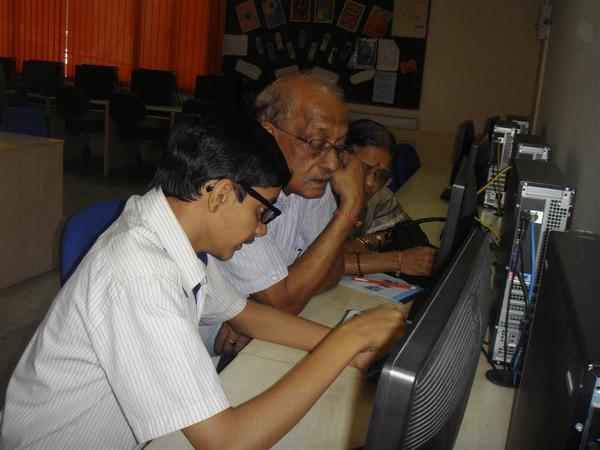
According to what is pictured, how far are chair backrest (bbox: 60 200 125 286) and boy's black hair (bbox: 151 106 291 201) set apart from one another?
0.36m

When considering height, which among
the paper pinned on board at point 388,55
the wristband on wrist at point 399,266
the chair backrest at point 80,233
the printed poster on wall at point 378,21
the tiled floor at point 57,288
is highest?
the printed poster on wall at point 378,21

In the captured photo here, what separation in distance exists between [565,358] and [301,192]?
1.16 metres

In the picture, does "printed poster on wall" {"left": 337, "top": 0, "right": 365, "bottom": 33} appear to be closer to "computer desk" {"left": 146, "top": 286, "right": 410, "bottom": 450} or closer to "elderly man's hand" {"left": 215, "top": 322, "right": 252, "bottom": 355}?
"elderly man's hand" {"left": 215, "top": 322, "right": 252, "bottom": 355}

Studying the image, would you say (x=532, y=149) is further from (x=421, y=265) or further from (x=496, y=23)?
(x=496, y=23)

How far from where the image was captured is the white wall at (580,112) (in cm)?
149

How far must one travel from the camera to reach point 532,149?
207cm

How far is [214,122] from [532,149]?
1451mm

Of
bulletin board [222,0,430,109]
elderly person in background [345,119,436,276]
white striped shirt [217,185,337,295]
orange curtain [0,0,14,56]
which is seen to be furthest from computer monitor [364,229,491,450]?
orange curtain [0,0,14,56]

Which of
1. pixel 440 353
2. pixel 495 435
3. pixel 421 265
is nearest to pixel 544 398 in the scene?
pixel 440 353

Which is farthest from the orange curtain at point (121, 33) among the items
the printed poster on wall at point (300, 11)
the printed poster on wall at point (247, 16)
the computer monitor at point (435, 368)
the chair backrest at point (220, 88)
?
the computer monitor at point (435, 368)

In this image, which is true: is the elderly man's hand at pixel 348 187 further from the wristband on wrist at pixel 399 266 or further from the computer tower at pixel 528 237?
the computer tower at pixel 528 237

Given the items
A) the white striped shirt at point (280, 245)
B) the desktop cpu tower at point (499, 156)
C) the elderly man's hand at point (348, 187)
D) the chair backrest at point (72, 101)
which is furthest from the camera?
the chair backrest at point (72, 101)

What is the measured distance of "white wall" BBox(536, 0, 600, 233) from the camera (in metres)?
1.49

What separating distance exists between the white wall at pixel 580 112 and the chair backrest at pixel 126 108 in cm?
430
